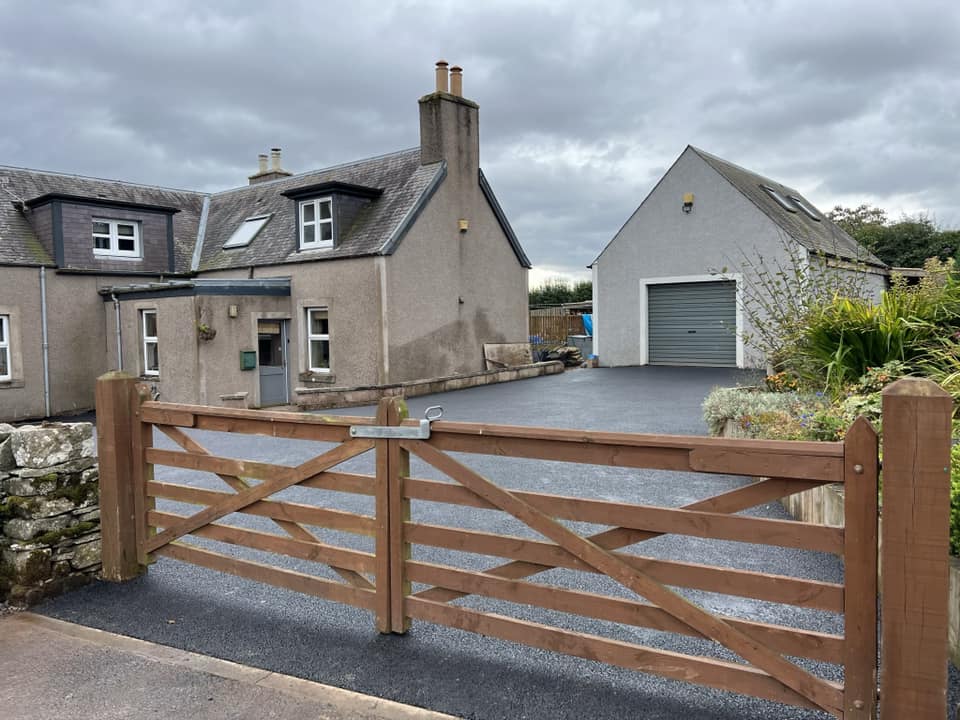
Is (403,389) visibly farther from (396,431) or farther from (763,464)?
(763,464)

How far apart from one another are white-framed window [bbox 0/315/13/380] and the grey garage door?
18.5m

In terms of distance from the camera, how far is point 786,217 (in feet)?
66.4

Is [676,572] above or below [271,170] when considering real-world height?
below

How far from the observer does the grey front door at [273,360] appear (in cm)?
1945

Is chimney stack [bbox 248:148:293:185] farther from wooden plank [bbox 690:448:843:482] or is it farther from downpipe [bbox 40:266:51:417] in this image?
wooden plank [bbox 690:448:843:482]

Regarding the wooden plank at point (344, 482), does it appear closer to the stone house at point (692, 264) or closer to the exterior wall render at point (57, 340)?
the stone house at point (692, 264)

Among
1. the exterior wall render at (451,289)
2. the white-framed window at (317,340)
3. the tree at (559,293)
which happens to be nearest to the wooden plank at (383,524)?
the exterior wall render at (451,289)

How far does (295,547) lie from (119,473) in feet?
5.38

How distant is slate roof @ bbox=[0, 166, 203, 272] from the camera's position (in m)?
19.5

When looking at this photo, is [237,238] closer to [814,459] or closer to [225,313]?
[225,313]

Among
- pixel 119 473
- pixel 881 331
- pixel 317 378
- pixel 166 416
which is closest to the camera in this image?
pixel 166 416

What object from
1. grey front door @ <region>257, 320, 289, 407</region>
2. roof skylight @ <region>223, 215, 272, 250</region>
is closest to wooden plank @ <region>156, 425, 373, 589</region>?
grey front door @ <region>257, 320, 289, 407</region>

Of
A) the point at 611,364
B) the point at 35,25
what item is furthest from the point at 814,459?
the point at 611,364

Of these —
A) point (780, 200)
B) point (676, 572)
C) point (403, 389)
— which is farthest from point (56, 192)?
point (780, 200)
